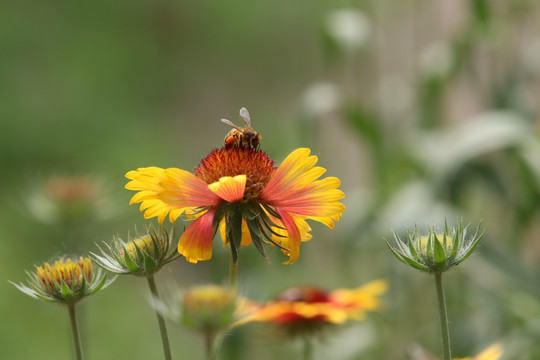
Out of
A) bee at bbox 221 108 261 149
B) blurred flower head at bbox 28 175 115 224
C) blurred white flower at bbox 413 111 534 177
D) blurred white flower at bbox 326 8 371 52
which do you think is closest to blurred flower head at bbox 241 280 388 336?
bee at bbox 221 108 261 149

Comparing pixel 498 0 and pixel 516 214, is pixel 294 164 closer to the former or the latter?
pixel 516 214

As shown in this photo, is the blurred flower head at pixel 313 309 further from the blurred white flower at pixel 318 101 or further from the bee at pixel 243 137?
the blurred white flower at pixel 318 101

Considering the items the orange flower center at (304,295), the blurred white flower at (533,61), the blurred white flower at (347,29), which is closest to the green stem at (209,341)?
the orange flower center at (304,295)

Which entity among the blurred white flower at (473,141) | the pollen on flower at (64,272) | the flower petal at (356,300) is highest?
the blurred white flower at (473,141)

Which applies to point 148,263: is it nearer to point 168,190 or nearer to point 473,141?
point 168,190

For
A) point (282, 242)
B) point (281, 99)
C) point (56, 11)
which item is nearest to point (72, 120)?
point (56, 11)

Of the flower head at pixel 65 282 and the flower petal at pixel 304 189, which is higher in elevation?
the flower petal at pixel 304 189
